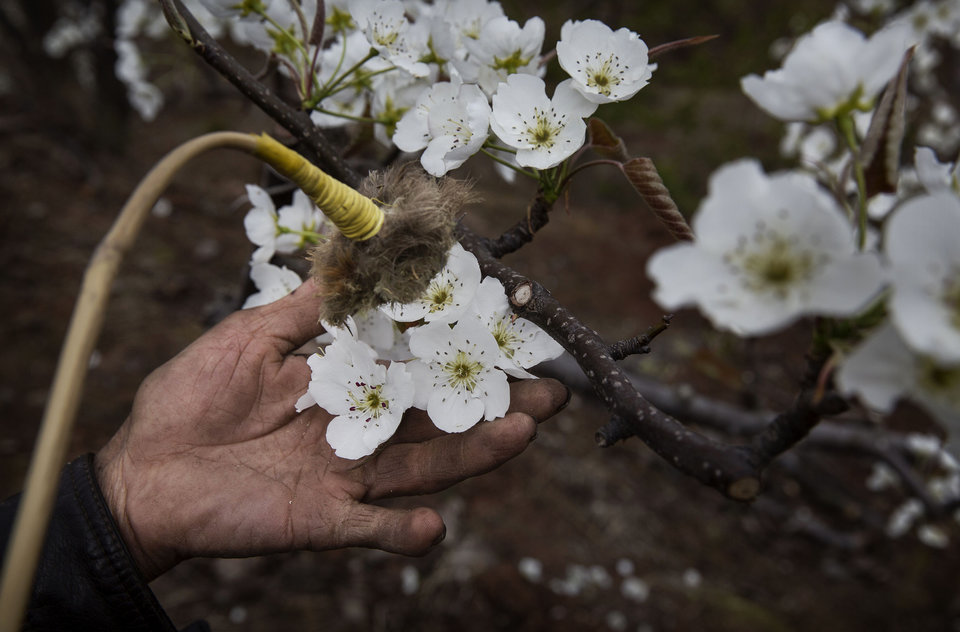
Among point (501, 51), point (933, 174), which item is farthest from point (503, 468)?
point (933, 174)

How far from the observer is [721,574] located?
3148 mm

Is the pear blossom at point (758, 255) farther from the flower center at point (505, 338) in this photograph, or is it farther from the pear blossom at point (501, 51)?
the pear blossom at point (501, 51)

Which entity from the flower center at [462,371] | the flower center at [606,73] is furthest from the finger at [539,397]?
the flower center at [606,73]

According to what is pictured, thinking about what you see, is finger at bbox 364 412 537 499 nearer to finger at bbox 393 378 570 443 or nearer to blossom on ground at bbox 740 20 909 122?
finger at bbox 393 378 570 443

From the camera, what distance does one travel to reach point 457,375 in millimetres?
1179

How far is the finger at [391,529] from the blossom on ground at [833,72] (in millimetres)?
→ 953

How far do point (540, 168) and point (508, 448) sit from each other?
572 millimetres

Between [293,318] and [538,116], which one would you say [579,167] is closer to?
[538,116]

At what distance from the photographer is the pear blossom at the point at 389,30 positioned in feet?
4.09

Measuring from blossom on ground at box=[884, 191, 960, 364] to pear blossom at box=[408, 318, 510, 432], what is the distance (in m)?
0.67

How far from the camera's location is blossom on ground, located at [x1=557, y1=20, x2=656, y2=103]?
3.74ft

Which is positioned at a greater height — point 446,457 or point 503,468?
point 446,457

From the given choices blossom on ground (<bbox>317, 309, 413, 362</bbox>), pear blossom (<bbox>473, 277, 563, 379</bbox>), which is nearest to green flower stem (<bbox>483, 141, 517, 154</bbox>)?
pear blossom (<bbox>473, 277, 563, 379</bbox>)

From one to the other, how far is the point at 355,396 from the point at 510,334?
365 mm
